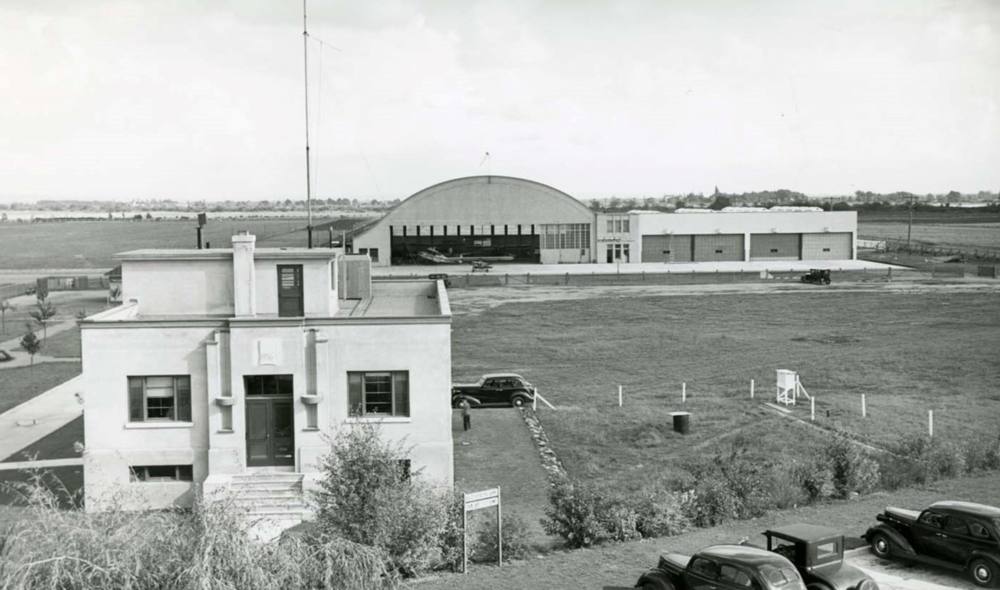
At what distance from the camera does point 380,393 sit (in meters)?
24.7

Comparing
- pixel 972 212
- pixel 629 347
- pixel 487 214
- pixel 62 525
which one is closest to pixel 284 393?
pixel 62 525

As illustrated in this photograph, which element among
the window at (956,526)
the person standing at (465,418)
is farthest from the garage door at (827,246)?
the window at (956,526)

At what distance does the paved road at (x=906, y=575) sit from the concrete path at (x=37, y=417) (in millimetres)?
26439

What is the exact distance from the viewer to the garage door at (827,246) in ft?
316

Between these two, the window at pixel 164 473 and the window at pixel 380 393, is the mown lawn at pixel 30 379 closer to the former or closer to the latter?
the window at pixel 164 473

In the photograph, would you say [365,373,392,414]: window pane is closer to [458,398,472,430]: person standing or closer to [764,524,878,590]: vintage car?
[458,398,472,430]: person standing

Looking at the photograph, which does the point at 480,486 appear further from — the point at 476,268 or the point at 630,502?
the point at 476,268

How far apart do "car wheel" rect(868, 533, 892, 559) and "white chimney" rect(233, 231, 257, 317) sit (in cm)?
1723

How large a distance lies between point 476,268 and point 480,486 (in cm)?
6374

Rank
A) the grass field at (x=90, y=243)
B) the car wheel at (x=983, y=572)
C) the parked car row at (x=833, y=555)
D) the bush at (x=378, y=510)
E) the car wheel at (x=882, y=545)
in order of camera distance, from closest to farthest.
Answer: the parked car row at (x=833, y=555), the car wheel at (x=983, y=572), the bush at (x=378, y=510), the car wheel at (x=882, y=545), the grass field at (x=90, y=243)

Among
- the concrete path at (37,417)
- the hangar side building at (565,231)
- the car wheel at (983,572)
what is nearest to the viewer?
the car wheel at (983,572)

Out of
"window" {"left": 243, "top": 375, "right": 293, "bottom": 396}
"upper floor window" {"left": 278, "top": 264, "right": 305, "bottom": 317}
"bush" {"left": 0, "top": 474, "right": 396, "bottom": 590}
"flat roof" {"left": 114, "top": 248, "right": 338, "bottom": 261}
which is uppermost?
"flat roof" {"left": 114, "top": 248, "right": 338, "bottom": 261}

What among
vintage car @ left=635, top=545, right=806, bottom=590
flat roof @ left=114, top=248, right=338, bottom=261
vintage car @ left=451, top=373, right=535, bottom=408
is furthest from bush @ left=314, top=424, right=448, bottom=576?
vintage car @ left=451, top=373, right=535, bottom=408

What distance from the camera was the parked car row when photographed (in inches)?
543
